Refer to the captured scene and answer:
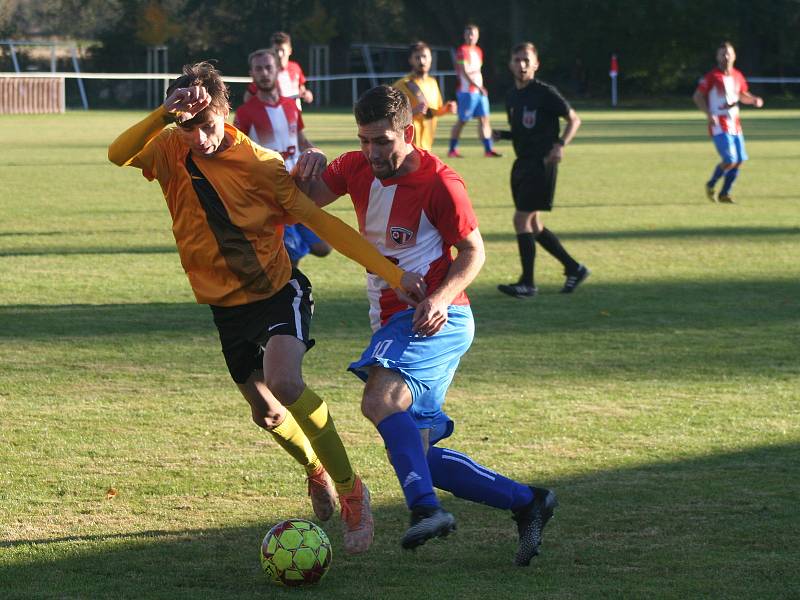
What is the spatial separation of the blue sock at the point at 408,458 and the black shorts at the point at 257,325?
76 cm

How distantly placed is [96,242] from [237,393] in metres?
6.79

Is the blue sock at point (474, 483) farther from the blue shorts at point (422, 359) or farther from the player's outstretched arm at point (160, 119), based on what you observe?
the player's outstretched arm at point (160, 119)

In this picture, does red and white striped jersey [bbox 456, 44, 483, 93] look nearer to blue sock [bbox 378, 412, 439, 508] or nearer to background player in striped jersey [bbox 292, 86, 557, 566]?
background player in striped jersey [bbox 292, 86, 557, 566]

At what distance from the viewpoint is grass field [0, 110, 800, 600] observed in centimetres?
447

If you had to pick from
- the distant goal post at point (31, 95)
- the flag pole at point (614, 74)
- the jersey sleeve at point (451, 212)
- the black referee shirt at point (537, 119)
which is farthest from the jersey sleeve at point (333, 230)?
the flag pole at point (614, 74)

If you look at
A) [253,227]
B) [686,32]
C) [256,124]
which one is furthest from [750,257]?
[686,32]

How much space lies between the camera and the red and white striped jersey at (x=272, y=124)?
1081cm

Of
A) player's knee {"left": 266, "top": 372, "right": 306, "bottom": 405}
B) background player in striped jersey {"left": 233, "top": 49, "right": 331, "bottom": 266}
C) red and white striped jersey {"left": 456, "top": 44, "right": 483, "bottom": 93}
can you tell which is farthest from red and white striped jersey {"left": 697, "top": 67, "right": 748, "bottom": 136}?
player's knee {"left": 266, "top": 372, "right": 306, "bottom": 405}

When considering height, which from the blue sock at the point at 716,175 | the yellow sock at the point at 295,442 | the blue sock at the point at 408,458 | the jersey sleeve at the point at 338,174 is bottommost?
the blue sock at the point at 716,175

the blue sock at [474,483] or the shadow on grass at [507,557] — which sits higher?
the blue sock at [474,483]

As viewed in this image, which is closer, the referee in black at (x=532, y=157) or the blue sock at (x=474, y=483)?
the blue sock at (x=474, y=483)

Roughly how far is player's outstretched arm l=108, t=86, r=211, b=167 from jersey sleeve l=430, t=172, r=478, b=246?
0.92m

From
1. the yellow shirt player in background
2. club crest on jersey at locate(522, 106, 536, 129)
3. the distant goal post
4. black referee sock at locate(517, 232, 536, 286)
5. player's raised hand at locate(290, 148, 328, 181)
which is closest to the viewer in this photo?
player's raised hand at locate(290, 148, 328, 181)

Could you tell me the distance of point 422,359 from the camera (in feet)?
14.9
